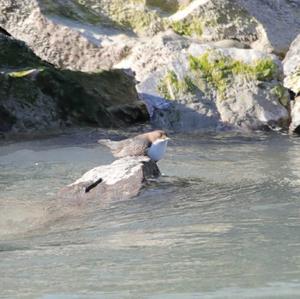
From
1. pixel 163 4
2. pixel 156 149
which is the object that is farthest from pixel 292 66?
pixel 156 149

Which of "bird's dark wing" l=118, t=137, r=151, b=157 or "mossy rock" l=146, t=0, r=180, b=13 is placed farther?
"mossy rock" l=146, t=0, r=180, b=13

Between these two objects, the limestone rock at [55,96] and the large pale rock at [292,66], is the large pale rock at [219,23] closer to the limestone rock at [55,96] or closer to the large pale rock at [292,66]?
the large pale rock at [292,66]

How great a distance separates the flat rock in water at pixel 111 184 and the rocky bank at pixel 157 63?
13.6 feet

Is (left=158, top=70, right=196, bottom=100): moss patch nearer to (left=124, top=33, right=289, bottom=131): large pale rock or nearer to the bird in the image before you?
(left=124, top=33, right=289, bottom=131): large pale rock

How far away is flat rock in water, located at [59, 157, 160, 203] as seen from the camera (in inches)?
226

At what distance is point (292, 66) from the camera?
1222 cm

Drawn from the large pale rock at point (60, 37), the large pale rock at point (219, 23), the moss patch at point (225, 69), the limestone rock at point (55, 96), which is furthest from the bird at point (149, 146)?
the large pale rock at point (219, 23)

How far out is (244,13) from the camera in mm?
13172

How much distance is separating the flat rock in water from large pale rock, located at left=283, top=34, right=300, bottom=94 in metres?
6.34

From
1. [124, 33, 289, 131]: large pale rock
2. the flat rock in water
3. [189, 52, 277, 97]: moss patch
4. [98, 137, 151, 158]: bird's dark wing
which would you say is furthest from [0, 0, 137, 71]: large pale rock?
the flat rock in water

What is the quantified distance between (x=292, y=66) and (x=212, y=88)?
1.62 meters

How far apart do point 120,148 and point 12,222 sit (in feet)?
5.52

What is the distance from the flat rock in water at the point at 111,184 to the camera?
5.75m

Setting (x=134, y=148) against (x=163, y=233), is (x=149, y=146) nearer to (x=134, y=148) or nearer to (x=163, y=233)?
(x=134, y=148)
